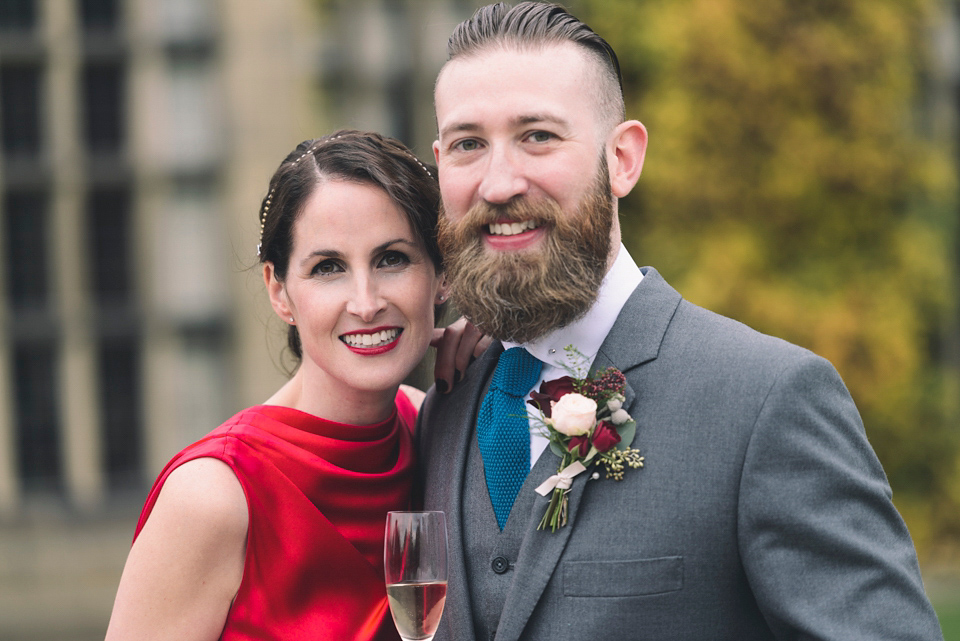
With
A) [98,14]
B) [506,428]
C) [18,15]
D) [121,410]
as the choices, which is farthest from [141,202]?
[506,428]

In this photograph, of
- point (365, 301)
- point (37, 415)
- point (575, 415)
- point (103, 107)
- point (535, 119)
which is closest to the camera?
point (575, 415)

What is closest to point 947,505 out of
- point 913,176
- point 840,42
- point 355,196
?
point 913,176

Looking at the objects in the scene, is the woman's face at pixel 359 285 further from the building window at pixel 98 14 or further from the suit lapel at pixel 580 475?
the building window at pixel 98 14

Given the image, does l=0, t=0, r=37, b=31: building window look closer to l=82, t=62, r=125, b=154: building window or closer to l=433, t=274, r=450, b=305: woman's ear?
l=82, t=62, r=125, b=154: building window

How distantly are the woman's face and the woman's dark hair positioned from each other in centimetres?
4

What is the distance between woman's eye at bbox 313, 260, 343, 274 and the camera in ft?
12.0

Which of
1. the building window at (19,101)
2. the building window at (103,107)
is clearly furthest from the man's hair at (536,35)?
the building window at (19,101)

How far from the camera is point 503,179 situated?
312 centimetres

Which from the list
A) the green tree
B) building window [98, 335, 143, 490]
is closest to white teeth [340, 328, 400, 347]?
the green tree

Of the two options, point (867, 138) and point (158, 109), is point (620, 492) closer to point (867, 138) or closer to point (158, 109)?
point (867, 138)

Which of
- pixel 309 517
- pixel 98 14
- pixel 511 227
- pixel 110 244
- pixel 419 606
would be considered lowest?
pixel 419 606

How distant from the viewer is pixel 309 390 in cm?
387

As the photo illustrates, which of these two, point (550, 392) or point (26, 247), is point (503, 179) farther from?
point (26, 247)

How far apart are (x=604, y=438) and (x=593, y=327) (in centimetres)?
40
